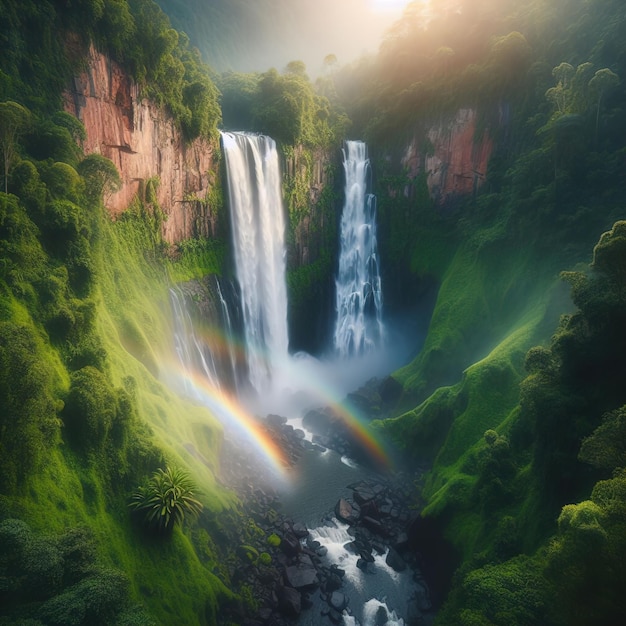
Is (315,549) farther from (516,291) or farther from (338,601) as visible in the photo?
(516,291)

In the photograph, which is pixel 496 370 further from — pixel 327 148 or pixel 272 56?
pixel 272 56

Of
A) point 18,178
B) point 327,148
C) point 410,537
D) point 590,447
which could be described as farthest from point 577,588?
point 327,148

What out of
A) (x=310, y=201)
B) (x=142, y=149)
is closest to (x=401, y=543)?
(x=142, y=149)

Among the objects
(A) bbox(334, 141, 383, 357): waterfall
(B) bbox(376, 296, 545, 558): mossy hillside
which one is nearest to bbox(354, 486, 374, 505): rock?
(B) bbox(376, 296, 545, 558): mossy hillside

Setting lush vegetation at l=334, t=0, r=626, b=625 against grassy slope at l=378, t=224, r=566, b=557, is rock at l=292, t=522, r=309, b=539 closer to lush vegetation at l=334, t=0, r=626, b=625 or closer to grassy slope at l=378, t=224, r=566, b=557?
grassy slope at l=378, t=224, r=566, b=557

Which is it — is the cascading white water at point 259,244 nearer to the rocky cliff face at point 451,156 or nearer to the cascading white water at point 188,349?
the cascading white water at point 188,349
